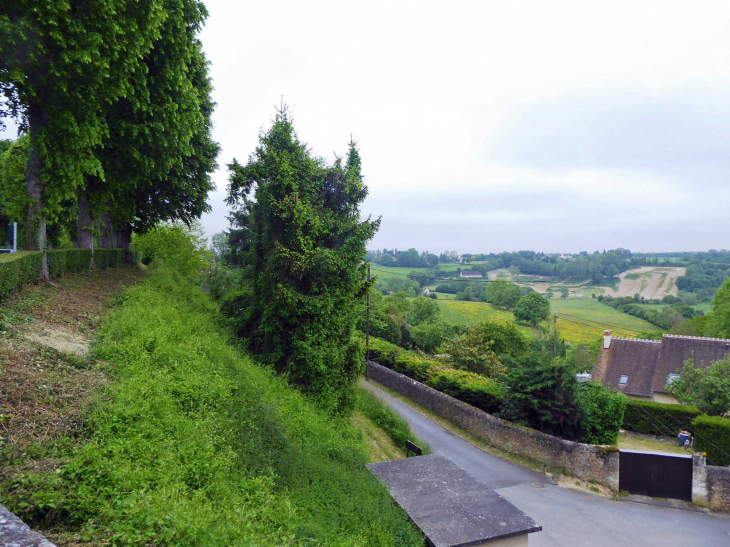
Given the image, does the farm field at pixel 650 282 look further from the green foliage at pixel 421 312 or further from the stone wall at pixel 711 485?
the stone wall at pixel 711 485

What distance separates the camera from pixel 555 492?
640 inches

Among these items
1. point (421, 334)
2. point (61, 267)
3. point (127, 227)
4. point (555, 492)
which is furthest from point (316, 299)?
point (421, 334)

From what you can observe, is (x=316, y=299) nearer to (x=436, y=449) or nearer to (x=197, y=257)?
(x=436, y=449)

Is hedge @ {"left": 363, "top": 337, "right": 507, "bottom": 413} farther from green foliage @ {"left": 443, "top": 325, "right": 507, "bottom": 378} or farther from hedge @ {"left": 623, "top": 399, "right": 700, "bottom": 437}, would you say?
hedge @ {"left": 623, "top": 399, "right": 700, "bottom": 437}

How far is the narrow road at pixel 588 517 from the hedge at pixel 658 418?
806cm

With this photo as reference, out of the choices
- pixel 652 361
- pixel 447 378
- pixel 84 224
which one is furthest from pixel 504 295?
pixel 84 224

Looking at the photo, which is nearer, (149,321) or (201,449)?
(201,449)

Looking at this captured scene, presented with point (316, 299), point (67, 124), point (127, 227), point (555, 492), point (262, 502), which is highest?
point (67, 124)

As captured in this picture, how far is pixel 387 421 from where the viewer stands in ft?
63.0

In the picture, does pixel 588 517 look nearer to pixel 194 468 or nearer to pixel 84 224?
pixel 194 468

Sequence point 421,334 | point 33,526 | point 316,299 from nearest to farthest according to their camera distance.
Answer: point 33,526 < point 316,299 < point 421,334

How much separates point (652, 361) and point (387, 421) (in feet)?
83.3

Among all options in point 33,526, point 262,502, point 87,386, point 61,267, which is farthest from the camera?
point 61,267

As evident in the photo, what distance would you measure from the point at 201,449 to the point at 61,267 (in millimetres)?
11813
